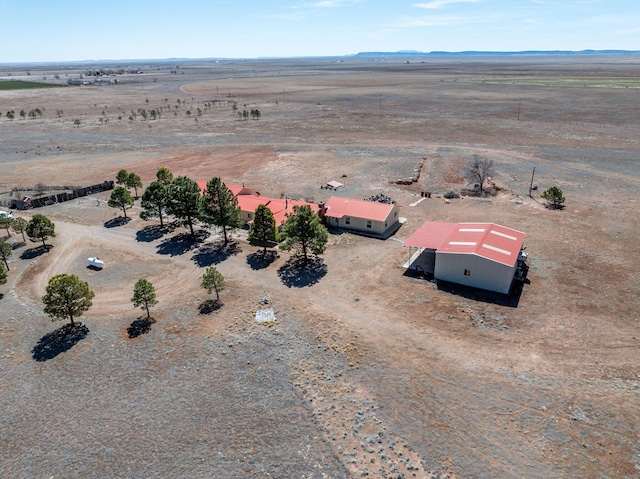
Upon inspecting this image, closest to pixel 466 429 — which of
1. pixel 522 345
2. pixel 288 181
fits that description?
pixel 522 345

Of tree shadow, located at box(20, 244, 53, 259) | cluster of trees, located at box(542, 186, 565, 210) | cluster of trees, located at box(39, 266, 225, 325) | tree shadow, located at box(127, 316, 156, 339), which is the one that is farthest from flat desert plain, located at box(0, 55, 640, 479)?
cluster of trees, located at box(542, 186, 565, 210)

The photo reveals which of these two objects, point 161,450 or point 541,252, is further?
point 541,252

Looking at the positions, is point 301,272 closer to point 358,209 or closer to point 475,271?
point 358,209

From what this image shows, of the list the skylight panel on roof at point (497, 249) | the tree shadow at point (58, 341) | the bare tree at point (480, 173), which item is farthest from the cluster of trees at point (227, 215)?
the bare tree at point (480, 173)

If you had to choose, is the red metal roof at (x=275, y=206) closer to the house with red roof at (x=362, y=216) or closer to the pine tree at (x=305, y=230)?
the house with red roof at (x=362, y=216)

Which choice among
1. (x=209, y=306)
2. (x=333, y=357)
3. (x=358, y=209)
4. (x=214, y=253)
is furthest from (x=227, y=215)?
(x=333, y=357)

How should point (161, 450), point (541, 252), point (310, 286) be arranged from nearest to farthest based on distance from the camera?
1. point (161, 450)
2. point (310, 286)
3. point (541, 252)

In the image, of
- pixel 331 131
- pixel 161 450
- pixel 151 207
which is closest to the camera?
pixel 161 450

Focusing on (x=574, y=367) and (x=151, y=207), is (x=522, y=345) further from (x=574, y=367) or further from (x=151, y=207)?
(x=151, y=207)

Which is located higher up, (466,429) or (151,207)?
(151,207)
